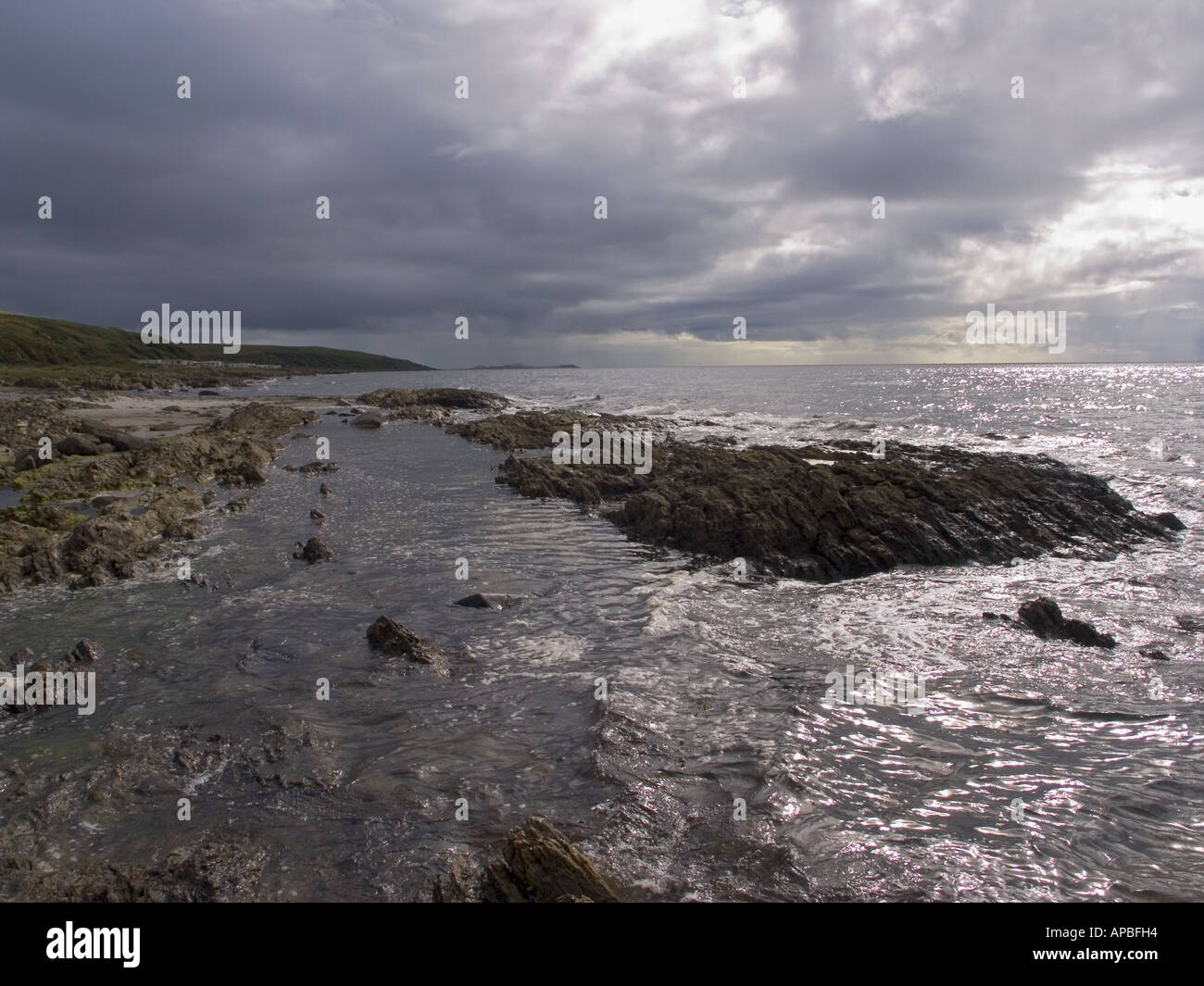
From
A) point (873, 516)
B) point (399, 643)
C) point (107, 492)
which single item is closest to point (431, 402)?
point (107, 492)

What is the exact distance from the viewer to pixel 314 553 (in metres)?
20.2

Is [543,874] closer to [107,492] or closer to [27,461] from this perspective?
[107,492]

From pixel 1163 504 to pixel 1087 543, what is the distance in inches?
469

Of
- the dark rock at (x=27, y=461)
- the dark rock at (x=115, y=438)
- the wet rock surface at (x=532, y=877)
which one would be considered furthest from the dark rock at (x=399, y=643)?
the dark rock at (x=115, y=438)

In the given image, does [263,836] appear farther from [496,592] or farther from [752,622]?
[752,622]

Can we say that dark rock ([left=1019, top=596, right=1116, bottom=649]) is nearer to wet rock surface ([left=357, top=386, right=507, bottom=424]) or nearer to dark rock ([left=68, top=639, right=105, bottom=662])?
dark rock ([left=68, top=639, right=105, bottom=662])

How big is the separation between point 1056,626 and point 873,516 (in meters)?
7.57

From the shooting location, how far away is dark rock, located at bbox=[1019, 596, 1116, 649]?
15.0 metres

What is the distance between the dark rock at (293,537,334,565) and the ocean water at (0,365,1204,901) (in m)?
0.46

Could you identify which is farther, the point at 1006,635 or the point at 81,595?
the point at 81,595

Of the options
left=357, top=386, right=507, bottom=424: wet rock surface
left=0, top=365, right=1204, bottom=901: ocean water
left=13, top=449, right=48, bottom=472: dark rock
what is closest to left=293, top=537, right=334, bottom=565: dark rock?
left=0, top=365, right=1204, bottom=901: ocean water
